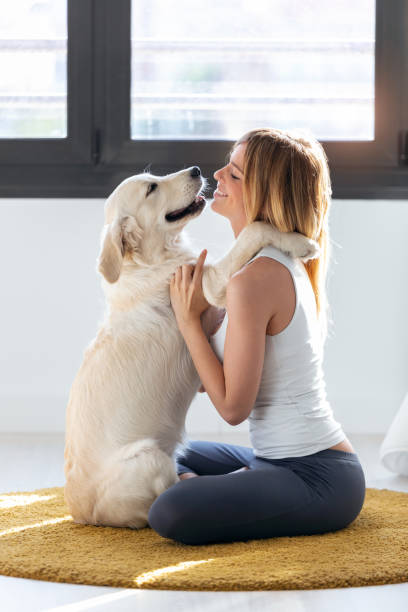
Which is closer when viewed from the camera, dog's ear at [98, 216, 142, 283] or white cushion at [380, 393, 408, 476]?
dog's ear at [98, 216, 142, 283]

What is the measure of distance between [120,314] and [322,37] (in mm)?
2153

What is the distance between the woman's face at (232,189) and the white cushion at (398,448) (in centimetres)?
105

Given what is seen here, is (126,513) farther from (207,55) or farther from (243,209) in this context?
(207,55)

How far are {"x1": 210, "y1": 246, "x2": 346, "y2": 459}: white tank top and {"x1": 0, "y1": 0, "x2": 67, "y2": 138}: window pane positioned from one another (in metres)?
2.08

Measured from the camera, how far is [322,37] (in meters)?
3.80

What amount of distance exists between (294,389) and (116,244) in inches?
23.6

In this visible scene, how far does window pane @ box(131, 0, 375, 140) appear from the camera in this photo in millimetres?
3779

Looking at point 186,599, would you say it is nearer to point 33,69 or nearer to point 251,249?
point 251,249

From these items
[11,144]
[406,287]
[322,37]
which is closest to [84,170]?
[11,144]

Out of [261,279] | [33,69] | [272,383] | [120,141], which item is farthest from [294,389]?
[33,69]

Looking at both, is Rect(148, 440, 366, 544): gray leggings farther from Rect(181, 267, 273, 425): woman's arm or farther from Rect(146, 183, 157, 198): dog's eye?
Rect(146, 183, 157, 198): dog's eye

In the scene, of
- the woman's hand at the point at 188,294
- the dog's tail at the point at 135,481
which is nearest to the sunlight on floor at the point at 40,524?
the dog's tail at the point at 135,481

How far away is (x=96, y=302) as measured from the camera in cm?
370

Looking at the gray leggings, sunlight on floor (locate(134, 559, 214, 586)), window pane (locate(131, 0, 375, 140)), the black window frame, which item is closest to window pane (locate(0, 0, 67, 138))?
the black window frame
